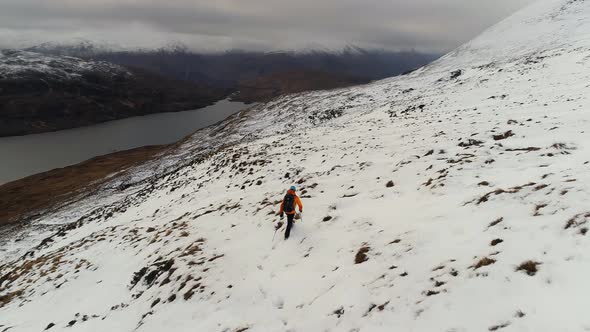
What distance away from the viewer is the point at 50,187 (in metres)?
59.2

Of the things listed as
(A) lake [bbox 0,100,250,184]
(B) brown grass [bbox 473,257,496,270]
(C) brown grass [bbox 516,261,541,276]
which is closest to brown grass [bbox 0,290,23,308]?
(B) brown grass [bbox 473,257,496,270]

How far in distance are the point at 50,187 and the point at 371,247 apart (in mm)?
70493

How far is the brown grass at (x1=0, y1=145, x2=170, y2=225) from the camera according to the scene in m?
44.8

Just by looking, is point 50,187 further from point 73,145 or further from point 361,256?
point 361,256

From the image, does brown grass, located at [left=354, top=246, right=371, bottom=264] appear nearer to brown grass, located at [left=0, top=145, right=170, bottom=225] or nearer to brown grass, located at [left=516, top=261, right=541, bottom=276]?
brown grass, located at [left=516, top=261, right=541, bottom=276]

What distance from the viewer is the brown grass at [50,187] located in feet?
147

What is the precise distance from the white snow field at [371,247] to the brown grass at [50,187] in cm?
2928

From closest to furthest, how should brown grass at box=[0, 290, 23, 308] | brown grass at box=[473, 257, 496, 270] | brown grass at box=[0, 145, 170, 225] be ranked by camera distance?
brown grass at box=[473, 257, 496, 270]
brown grass at box=[0, 290, 23, 308]
brown grass at box=[0, 145, 170, 225]

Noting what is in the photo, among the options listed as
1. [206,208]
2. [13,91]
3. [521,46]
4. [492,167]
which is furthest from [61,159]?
[13,91]

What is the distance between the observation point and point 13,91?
18312cm

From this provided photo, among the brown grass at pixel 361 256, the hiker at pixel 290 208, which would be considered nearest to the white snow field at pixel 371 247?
the brown grass at pixel 361 256

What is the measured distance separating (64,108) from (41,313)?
8613 inches

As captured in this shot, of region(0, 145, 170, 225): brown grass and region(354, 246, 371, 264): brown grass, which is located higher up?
region(354, 246, 371, 264): brown grass

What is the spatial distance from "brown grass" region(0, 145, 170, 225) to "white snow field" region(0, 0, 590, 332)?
96.1 ft
